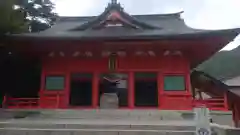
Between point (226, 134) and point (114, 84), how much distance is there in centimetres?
822

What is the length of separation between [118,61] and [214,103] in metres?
4.68

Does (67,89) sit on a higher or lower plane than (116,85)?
lower

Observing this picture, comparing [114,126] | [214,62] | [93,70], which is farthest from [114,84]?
[214,62]

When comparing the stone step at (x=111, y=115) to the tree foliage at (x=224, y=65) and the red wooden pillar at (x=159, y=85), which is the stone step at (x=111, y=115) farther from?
the tree foliage at (x=224, y=65)

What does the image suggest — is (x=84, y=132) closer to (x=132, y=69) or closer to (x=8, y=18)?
(x=132, y=69)

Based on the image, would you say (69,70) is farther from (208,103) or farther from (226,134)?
(226,134)

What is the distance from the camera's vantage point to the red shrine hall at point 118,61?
12.3m

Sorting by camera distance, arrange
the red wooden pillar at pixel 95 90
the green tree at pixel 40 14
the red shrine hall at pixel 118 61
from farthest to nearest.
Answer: the green tree at pixel 40 14, the red wooden pillar at pixel 95 90, the red shrine hall at pixel 118 61

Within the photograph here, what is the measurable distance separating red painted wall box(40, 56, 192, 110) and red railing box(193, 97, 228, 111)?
0.54m

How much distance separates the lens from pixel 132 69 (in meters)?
13.3

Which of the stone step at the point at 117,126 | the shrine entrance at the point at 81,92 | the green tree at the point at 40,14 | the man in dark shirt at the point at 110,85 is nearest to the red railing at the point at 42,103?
the shrine entrance at the point at 81,92

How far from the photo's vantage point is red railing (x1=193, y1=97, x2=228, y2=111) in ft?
40.3

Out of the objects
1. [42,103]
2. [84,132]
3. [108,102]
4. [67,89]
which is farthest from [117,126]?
[42,103]

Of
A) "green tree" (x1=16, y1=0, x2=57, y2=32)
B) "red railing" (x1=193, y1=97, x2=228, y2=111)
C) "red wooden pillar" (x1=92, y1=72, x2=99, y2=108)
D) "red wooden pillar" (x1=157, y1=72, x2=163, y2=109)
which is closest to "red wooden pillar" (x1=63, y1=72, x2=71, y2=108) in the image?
"red wooden pillar" (x1=92, y1=72, x2=99, y2=108)
